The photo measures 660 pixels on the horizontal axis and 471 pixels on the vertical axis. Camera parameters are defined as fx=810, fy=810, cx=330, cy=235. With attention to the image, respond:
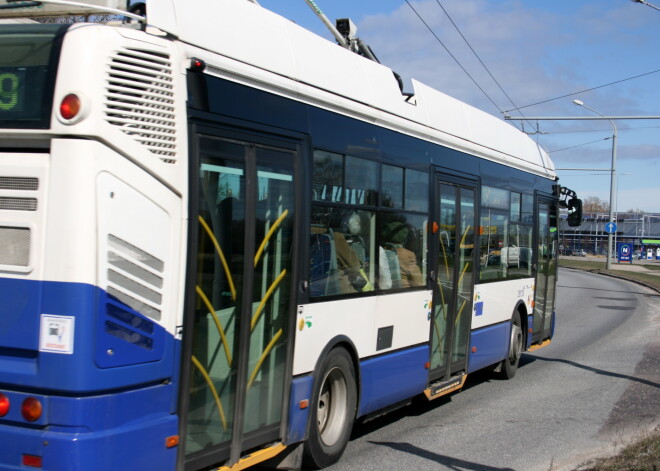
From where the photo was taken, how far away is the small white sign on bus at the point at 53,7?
176 inches

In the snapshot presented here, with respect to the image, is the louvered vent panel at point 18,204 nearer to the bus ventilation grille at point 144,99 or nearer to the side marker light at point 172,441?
the bus ventilation grille at point 144,99

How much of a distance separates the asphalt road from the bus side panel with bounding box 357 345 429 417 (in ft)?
1.43

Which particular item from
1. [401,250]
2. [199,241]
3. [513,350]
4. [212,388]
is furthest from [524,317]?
[199,241]

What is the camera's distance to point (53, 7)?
462cm

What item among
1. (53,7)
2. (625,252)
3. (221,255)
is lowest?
(625,252)

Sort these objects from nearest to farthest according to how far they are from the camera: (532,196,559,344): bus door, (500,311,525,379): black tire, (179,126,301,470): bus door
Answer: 1. (179,126,301,470): bus door
2. (500,311,525,379): black tire
3. (532,196,559,344): bus door

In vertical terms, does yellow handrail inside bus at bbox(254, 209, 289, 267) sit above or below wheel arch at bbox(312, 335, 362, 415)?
above

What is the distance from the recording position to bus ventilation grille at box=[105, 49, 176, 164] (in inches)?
169

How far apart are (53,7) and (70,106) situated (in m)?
0.85

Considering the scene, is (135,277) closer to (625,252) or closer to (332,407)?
(332,407)

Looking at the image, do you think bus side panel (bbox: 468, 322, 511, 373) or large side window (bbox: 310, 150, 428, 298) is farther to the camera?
bus side panel (bbox: 468, 322, 511, 373)

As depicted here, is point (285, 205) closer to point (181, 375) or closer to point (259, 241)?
point (259, 241)

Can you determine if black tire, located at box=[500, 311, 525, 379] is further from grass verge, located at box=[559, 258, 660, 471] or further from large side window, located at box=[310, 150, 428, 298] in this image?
grass verge, located at box=[559, 258, 660, 471]

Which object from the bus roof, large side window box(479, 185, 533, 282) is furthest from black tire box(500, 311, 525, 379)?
the bus roof
